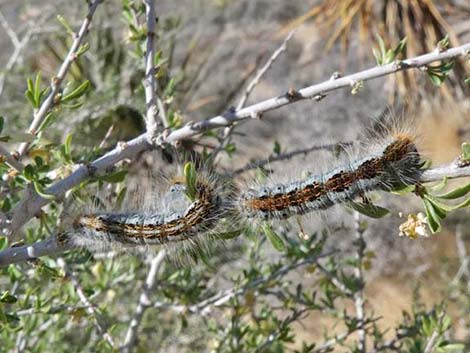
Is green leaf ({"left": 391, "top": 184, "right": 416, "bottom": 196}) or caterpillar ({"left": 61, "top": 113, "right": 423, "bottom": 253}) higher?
caterpillar ({"left": 61, "top": 113, "right": 423, "bottom": 253})

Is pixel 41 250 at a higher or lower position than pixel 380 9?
lower

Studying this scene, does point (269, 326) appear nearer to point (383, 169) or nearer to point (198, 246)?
point (198, 246)

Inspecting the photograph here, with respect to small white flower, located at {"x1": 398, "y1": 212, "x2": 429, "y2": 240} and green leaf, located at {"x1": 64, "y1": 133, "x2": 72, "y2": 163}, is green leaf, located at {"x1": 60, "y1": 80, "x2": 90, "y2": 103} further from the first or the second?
small white flower, located at {"x1": 398, "y1": 212, "x2": 429, "y2": 240}

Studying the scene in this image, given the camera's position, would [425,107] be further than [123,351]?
Yes

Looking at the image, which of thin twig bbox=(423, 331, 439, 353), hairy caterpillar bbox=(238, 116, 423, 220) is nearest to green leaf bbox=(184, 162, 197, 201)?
hairy caterpillar bbox=(238, 116, 423, 220)

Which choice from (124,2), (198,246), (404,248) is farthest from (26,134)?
(404,248)

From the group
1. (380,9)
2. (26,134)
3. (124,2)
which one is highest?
(380,9)

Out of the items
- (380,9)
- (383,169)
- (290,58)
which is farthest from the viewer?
(290,58)

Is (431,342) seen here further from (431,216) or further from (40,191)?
(40,191)
